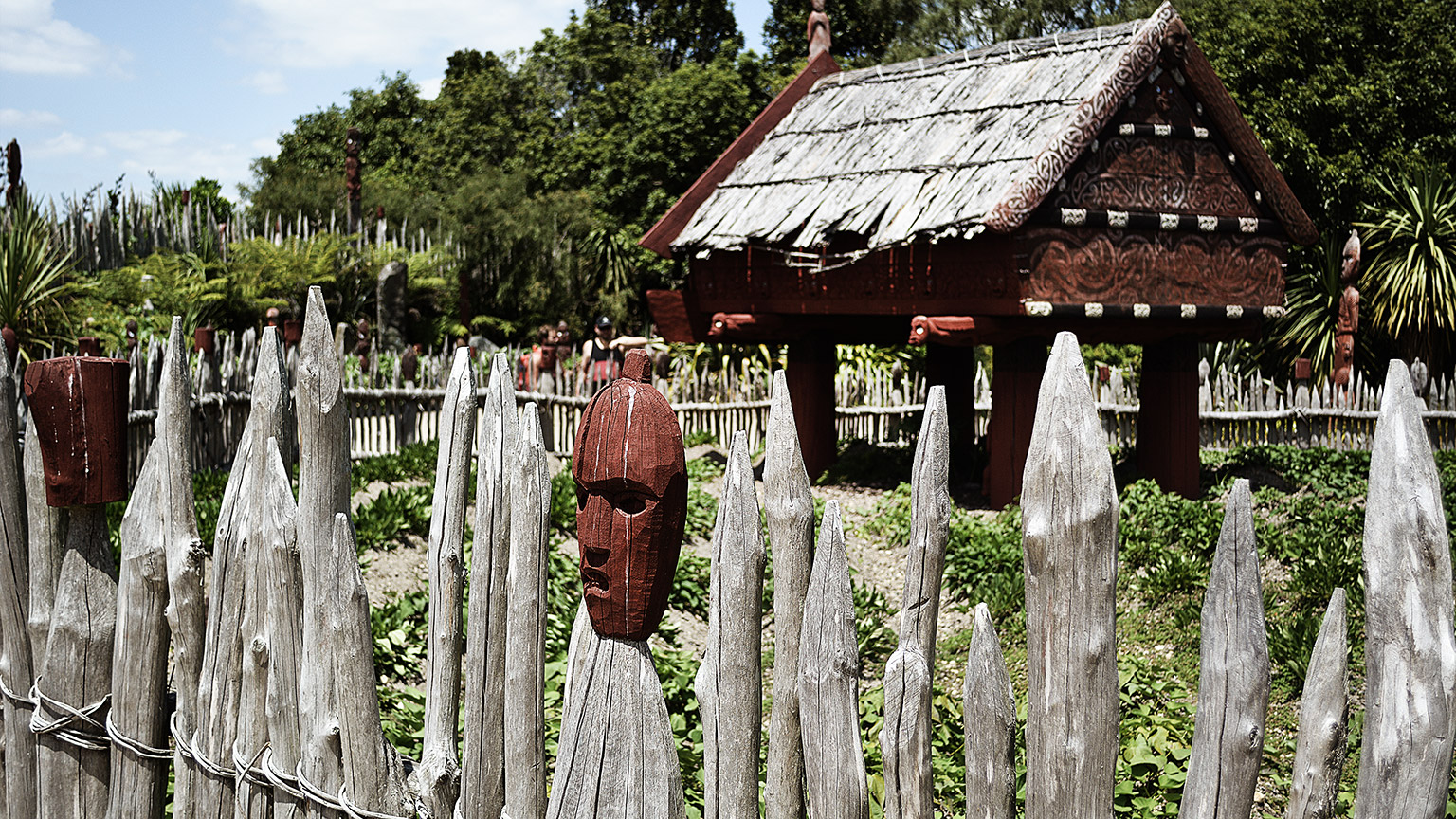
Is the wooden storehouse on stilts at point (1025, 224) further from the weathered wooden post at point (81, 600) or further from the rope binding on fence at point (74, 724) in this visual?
the rope binding on fence at point (74, 724)

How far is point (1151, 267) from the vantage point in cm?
879

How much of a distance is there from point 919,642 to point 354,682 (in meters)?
1.40

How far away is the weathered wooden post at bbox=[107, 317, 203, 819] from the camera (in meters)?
3.20

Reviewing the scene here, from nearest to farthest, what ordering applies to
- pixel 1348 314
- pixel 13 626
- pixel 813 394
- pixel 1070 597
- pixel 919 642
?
pixel 1070 597 < pixel 919 642 < pixel 13 626 < pixel 813 394 < pixel 1348 314

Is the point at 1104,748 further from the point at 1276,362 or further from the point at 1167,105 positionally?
the point at 1276,362

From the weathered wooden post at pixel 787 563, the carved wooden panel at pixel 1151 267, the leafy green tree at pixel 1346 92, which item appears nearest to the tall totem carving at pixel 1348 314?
the carved wooden panel at pixel 1151 267

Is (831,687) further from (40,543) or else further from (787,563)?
(40,543)

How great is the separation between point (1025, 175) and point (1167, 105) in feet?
5.22

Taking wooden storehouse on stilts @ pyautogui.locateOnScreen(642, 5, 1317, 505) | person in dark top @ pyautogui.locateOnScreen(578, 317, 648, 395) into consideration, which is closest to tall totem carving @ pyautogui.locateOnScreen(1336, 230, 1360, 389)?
wooden storehouse on stilts @ pyautogui.locateOnScreen(642, 5, 1317, 505)

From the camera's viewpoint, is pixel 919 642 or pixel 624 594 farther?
pixel 919 642

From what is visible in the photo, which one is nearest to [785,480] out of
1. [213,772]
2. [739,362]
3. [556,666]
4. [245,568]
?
A: [245,568]

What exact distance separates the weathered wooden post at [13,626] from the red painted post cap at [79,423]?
0.26 m

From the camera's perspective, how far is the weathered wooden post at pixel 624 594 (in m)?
2.16

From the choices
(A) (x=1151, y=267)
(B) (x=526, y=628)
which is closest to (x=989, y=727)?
(B) (x=526, y=628)
